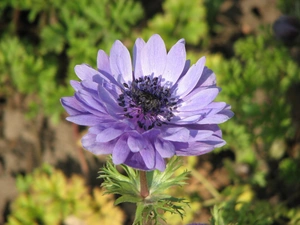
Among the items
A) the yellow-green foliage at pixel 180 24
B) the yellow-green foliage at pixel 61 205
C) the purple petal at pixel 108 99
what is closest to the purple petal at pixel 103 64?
the purple petal at pixel 108 99

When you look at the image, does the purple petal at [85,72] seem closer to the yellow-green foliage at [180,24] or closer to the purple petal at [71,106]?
the purple petal at [71,106]

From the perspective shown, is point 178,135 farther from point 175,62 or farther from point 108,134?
point 175,62

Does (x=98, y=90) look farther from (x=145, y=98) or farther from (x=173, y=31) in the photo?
(x=173, y=31)

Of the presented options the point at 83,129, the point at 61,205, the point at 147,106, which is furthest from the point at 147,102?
the point at 83,129

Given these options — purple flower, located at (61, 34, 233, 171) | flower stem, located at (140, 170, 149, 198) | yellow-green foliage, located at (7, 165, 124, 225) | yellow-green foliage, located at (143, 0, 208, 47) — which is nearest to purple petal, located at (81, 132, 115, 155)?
purple flower, located at (61, 34, 233, 171)

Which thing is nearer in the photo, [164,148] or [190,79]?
[164,148]

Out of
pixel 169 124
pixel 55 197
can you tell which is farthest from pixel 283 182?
pixel 169 124

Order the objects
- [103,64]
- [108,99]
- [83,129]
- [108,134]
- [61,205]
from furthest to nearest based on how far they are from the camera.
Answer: [83,129], [61,205], [103,64], [108,99], [108,134]
